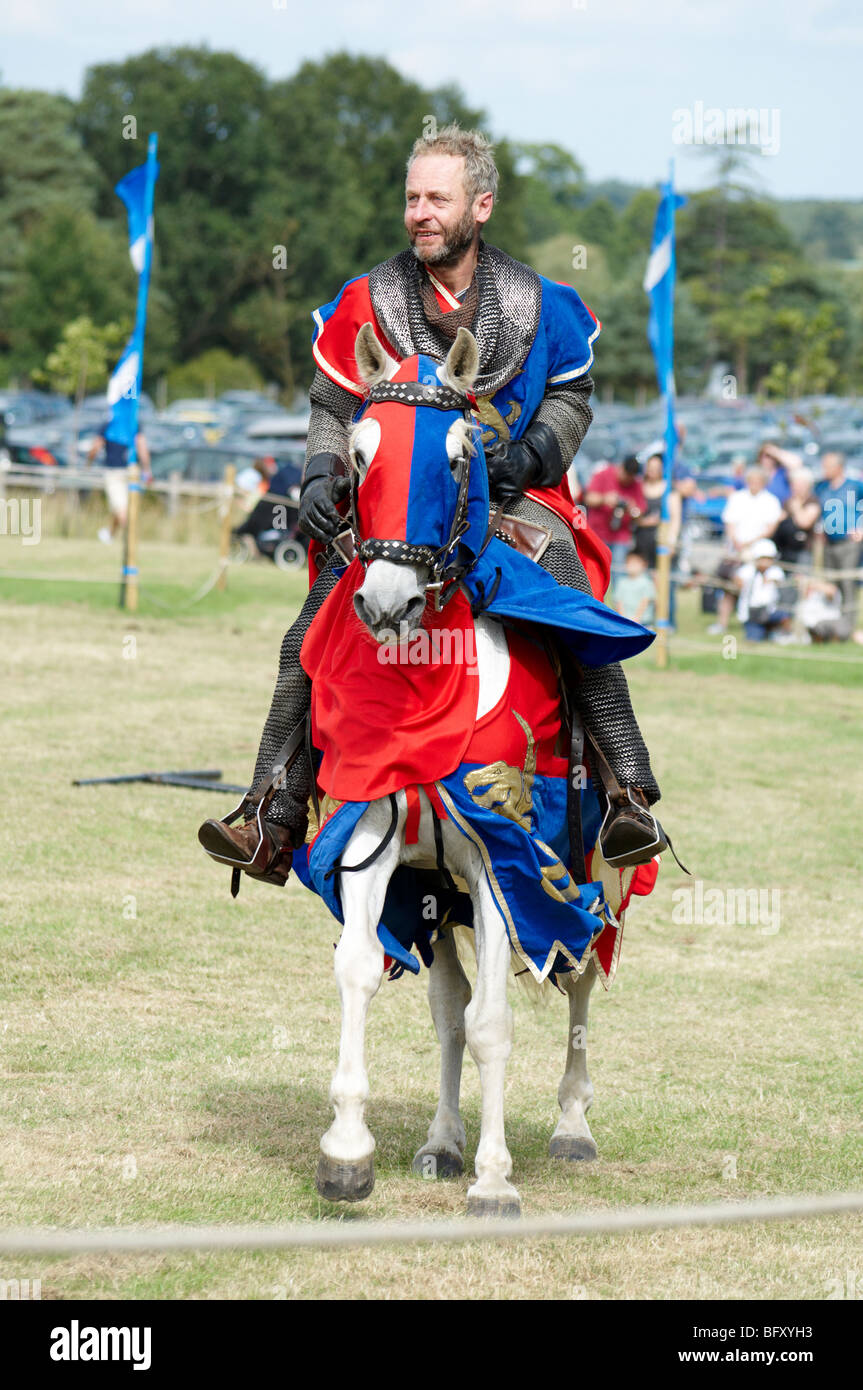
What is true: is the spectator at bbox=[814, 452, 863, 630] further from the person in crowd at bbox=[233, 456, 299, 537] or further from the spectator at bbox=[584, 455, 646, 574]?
the person in crowd at bbox=[233, 456, 299, 537]

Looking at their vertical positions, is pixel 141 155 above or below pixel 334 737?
above

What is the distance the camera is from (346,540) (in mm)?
4660

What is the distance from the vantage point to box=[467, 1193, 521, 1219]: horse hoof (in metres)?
4.48

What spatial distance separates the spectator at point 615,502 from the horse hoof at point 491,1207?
1556cm

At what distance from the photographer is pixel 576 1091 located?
5.40 m

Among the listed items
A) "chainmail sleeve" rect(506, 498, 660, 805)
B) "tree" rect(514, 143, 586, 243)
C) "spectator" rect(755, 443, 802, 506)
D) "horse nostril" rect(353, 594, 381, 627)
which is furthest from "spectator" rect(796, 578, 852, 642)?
"tree" rect(514, 143, 586, 243)

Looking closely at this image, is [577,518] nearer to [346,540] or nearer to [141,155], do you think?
[346,540]

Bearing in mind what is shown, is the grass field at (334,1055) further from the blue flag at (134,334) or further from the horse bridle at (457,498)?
the blue flag at (134,334)

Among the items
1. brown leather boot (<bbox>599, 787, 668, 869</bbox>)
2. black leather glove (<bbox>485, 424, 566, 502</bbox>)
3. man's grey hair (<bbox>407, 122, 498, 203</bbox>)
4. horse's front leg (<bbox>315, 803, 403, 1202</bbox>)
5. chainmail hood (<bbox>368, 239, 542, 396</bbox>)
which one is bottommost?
horse's front leg (<bbox>315, 803, 403, 1202</bbox>)

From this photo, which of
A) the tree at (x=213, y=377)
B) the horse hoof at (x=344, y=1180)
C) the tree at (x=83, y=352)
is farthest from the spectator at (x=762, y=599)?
the tree at (x=213, y=377)

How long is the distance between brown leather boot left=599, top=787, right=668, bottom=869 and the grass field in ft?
3.21

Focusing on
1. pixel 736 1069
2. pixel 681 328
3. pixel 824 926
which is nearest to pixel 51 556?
pixel 824 926

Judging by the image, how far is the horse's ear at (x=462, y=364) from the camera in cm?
432

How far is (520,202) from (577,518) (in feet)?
275
